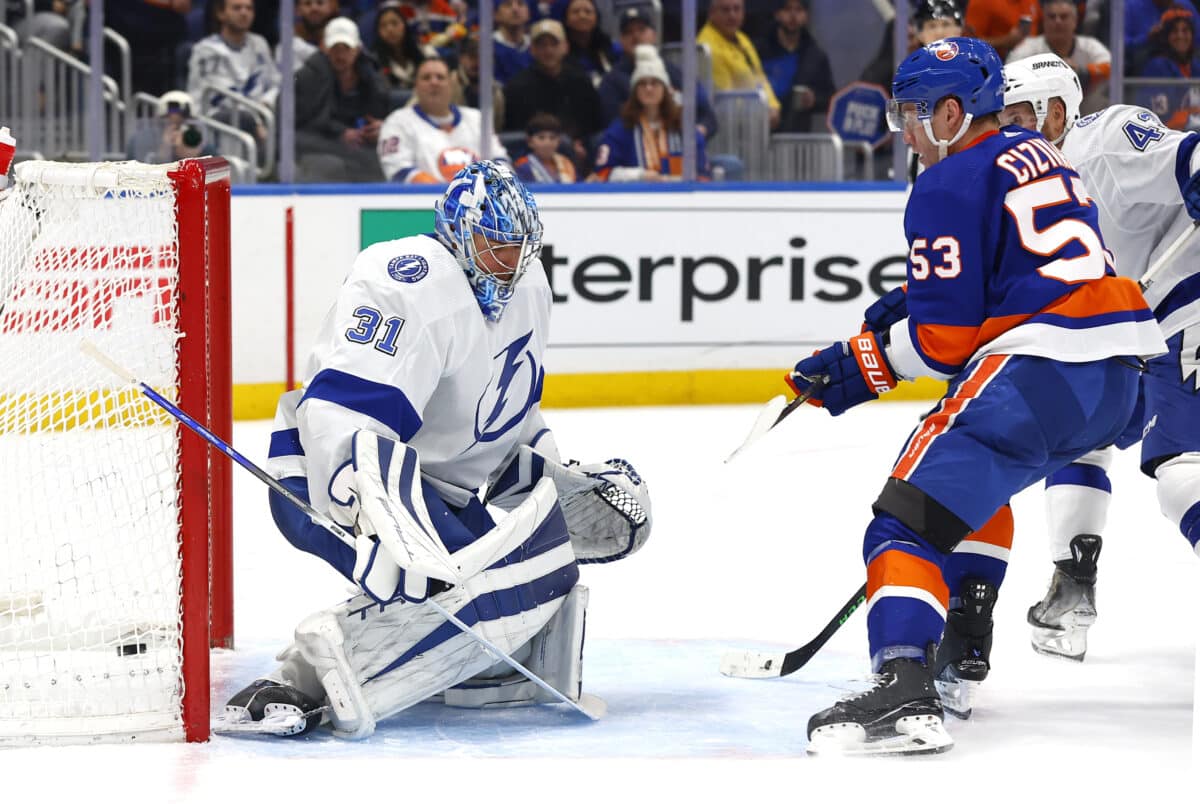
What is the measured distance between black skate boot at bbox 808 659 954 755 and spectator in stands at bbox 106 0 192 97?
4491mm

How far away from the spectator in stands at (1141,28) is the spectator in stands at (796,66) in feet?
3.77

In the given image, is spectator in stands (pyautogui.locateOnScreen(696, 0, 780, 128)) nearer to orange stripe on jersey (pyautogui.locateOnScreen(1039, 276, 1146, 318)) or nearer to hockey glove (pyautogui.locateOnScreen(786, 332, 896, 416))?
hockey glove (pyautogui.locateOnScreen(786, 332, 896, 416))

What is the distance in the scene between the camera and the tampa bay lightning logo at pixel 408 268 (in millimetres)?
2910

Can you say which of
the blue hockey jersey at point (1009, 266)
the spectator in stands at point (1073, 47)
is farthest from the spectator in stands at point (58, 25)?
the blue hockey jersey at point (1009, 266)

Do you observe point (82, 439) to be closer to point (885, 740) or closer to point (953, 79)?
point (885, 740)

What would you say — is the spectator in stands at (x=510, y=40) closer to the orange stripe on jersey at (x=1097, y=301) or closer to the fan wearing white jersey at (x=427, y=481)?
the fan wearing white jersey at (x=427, y=481)

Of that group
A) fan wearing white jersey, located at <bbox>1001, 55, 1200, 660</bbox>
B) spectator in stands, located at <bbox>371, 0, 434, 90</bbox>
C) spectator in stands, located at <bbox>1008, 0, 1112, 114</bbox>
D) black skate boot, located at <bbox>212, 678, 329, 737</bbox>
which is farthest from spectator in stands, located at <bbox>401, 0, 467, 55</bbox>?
black skate boot, located at <bbox>212, 678, 329, 737</bbox>

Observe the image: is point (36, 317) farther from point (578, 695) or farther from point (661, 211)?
point (661, 211)

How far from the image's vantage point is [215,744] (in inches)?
113

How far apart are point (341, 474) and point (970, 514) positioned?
0.95m

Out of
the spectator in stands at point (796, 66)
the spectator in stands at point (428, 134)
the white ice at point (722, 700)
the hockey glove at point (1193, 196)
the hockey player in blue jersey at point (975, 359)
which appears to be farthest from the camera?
the spectator in stands at point (796, 66)

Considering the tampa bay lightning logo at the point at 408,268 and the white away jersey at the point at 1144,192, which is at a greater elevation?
the white away jersey at the point at 1144,192

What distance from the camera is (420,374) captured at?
113 inches

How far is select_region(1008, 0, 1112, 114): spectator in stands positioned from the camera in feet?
23.6
